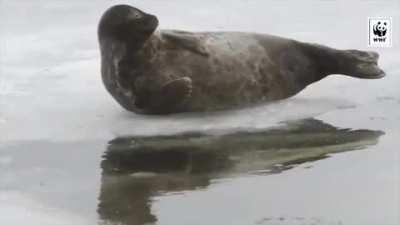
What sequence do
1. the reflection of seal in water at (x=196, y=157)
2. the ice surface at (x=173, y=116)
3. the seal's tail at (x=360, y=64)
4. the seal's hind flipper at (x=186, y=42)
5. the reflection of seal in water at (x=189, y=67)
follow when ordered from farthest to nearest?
the seal's tail at (x=360, y=64) → the seal's hind flipper at (x=186, y=42) → the reflection of seal in water at (x=189, y=67) → the reflection of seal in water at (x=196, y=157) → the ice surface at (x=173, y=116)

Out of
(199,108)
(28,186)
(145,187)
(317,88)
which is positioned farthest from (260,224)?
(317,88)

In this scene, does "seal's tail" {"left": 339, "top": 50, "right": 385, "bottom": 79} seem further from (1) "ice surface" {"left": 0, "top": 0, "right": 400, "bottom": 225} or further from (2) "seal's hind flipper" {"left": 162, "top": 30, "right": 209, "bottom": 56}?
(2) "seal's hind flipper" {"left": 162, "top": 30, "right": 209, "bottom": 56}

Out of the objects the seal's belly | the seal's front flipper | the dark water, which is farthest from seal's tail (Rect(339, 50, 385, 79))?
the seal's front flipper

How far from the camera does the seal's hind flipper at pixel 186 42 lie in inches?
245

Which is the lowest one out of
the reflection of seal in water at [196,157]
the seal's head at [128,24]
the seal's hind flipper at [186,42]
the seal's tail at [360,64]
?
the reflection of seal in water at [196,157]

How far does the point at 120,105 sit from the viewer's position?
625 cm

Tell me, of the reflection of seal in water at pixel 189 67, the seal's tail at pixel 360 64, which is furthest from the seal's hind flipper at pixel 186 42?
the seal's tail at pixel 360 64

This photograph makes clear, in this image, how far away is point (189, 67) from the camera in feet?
20.2

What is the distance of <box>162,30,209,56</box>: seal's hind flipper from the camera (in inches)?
245

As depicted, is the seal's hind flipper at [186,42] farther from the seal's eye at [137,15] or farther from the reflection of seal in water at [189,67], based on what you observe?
the seal's eye at [137,15]

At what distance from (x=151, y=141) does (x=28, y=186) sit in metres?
0.88

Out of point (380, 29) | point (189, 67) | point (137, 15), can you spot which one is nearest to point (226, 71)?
point (189, 67)

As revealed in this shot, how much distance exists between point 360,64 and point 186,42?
45.2 inches

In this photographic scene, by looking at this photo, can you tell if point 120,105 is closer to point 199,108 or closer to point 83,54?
point 199,108
